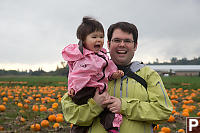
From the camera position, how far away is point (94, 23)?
247 cm

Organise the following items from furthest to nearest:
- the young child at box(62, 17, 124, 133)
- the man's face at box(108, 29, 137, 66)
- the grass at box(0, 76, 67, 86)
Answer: the grass at box(0, 76, 67, 86) < the man's face at box(108, 29, 137, 66) < the young child at box(62, 17, 124, 133)

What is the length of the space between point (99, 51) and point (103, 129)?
881mm

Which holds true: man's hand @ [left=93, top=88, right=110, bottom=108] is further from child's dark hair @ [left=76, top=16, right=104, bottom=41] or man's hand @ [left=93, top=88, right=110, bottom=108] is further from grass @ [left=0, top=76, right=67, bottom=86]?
grass @ [left=0, top=76, right=67, bottom=86]

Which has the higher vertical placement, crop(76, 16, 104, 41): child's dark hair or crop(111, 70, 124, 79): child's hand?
crop(76, 16, 104, 41): child's dark hair

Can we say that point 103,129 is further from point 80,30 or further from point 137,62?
point 80,30

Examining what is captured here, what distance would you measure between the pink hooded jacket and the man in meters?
0.12

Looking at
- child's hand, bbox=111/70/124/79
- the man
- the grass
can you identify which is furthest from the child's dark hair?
the grass

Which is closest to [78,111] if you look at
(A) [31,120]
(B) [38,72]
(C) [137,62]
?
(C) [137,62]

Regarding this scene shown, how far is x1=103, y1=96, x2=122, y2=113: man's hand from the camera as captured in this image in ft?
7.06

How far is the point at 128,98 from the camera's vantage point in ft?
7.36

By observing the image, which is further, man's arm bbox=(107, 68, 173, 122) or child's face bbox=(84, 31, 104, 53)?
child's face bbox=(84, 31, 104, 53)

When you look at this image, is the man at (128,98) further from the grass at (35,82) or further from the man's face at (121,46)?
the grass at (35,82)

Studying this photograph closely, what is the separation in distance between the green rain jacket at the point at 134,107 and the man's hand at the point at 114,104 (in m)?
0.04

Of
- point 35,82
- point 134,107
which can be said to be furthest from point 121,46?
point 35,82
